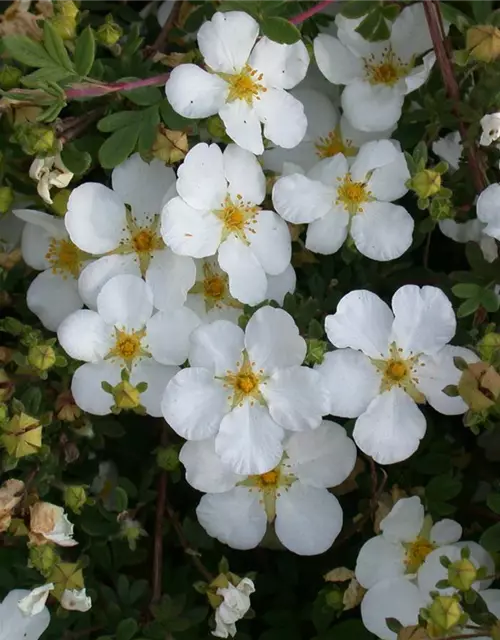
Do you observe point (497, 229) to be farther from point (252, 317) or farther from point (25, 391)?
point (25, 391)

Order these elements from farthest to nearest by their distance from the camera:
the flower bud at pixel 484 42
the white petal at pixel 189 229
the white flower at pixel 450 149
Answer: the white flower at pixel 450 149, the white petal at pixel 189 229, the flower bud at pixel 484 42

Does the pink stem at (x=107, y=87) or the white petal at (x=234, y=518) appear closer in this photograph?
the pink stem at (x=107, y=87)

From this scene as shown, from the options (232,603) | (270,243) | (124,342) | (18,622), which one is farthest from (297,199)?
(18,622)

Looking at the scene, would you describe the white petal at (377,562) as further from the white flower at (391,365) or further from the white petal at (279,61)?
the white petal at (279,61)

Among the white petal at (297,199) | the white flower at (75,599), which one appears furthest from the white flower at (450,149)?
Answer: the white flower at (75,599)

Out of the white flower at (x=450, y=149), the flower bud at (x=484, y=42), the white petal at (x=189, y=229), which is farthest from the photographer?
the white flower at (x=450, y=149)

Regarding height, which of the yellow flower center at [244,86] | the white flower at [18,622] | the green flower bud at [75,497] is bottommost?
the white flower at [18,622]

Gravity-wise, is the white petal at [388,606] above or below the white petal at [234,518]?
below

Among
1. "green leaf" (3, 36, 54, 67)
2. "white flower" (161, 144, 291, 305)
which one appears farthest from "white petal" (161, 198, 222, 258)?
"green leaf" (3, 36, 54, 67)
